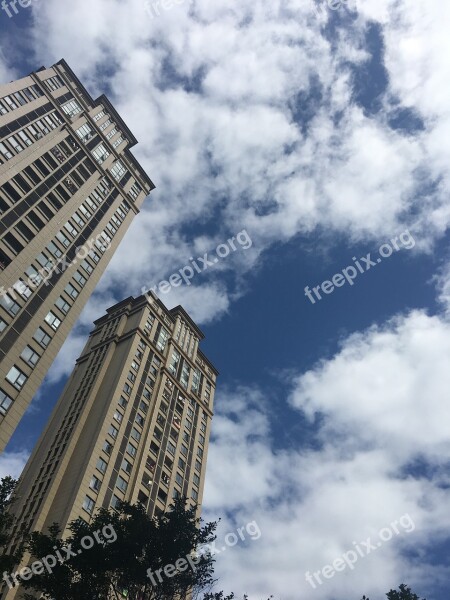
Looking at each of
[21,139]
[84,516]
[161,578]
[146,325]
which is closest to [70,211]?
[21,139]

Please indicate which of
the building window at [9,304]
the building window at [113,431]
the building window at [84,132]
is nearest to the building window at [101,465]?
the building window at [113,431]

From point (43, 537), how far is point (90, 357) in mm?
41093

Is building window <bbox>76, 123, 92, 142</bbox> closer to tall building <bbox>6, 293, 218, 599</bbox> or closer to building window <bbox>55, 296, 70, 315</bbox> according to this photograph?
tall building <bbox>6, 293, 218, 599</bbox>

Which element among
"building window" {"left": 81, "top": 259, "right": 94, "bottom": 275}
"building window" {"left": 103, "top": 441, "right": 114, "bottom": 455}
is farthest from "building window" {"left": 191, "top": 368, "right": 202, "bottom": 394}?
"building window" {"left": 81, "top": 259, "right": 94, "bottom": 275}

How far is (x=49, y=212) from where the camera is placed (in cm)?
4566

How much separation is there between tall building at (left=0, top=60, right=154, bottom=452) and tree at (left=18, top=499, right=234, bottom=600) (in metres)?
8.83

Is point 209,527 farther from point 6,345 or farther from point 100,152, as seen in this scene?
point 100,152

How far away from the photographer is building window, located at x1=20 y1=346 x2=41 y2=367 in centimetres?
3491

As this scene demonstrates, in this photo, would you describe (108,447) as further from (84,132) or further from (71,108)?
(71,108)

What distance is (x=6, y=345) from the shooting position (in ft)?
111

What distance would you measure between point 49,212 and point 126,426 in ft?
80.5

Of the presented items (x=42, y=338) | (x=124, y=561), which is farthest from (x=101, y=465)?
(x=124, y=561)

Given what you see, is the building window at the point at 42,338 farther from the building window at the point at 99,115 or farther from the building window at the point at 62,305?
the building window at the point at 99,115

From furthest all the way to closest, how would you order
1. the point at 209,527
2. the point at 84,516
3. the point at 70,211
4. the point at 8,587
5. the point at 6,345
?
the point at 70,211 < the point at 84,516 < the point at 8,587 < the point at 6,345 < the point at 209,527
